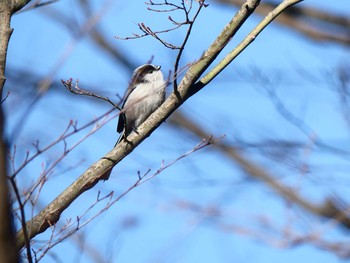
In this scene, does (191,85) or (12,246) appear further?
(191,85)

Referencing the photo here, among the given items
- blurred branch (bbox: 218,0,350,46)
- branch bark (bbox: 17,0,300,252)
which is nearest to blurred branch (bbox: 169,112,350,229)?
blurred branch (bbox: 218,0,350,46)

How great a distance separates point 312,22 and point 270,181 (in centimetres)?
207

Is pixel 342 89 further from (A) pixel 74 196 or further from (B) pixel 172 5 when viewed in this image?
(A) pixel 74 196

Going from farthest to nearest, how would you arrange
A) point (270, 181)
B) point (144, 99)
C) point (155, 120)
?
point (270, 181), point (144, 99), point (155, 120)

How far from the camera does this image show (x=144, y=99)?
14.1 feet

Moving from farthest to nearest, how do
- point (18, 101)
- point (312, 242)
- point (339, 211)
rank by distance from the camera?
point (339, 211) → point (312, 242) → point (18, 101)

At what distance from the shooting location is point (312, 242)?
4973 millimetres

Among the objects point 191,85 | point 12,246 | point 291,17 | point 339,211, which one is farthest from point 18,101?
point 291,17

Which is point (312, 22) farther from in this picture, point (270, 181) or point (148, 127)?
point (148, 127)

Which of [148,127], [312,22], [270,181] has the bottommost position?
[270,181]

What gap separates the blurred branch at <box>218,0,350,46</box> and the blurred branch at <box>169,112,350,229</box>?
61.2 inches

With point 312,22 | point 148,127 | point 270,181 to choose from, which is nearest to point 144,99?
point 148,127

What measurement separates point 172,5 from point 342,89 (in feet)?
8.31

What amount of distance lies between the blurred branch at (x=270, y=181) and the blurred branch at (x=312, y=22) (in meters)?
1.56
